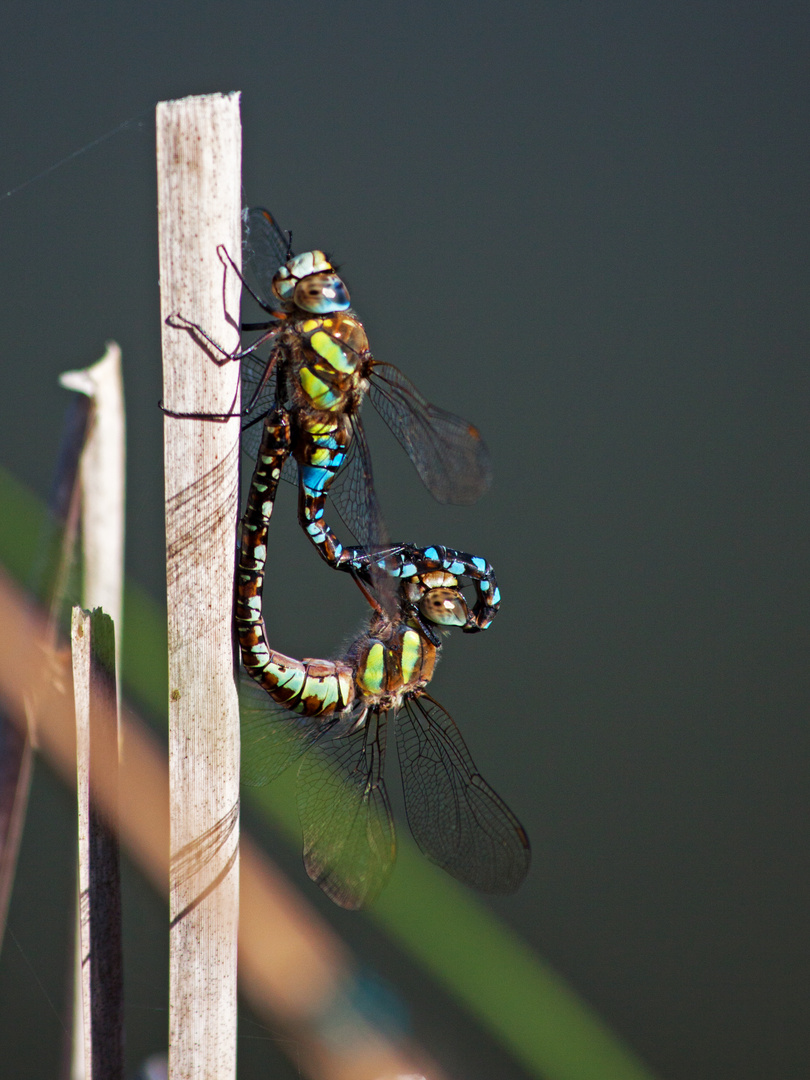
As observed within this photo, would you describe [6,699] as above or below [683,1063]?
above

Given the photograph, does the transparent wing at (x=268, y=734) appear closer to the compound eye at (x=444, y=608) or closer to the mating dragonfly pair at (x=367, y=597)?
the mating dragonfly pair at (x=367, y=597)

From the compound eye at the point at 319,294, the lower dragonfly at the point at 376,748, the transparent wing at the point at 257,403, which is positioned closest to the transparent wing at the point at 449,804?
the lower dragonfly at the point at 376,748

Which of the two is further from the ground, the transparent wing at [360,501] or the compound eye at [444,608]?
the transparent wing at [360,501]

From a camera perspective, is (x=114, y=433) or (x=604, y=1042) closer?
(x=114, y=433)

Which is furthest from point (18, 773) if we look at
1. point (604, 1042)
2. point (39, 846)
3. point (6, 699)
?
point (604, 1042)

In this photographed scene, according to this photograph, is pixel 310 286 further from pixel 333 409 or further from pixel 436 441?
pixel 436 441

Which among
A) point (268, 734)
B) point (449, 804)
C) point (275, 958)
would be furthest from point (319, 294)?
point (275, 958)

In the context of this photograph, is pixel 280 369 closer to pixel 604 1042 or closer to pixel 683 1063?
pixel 604 1042
